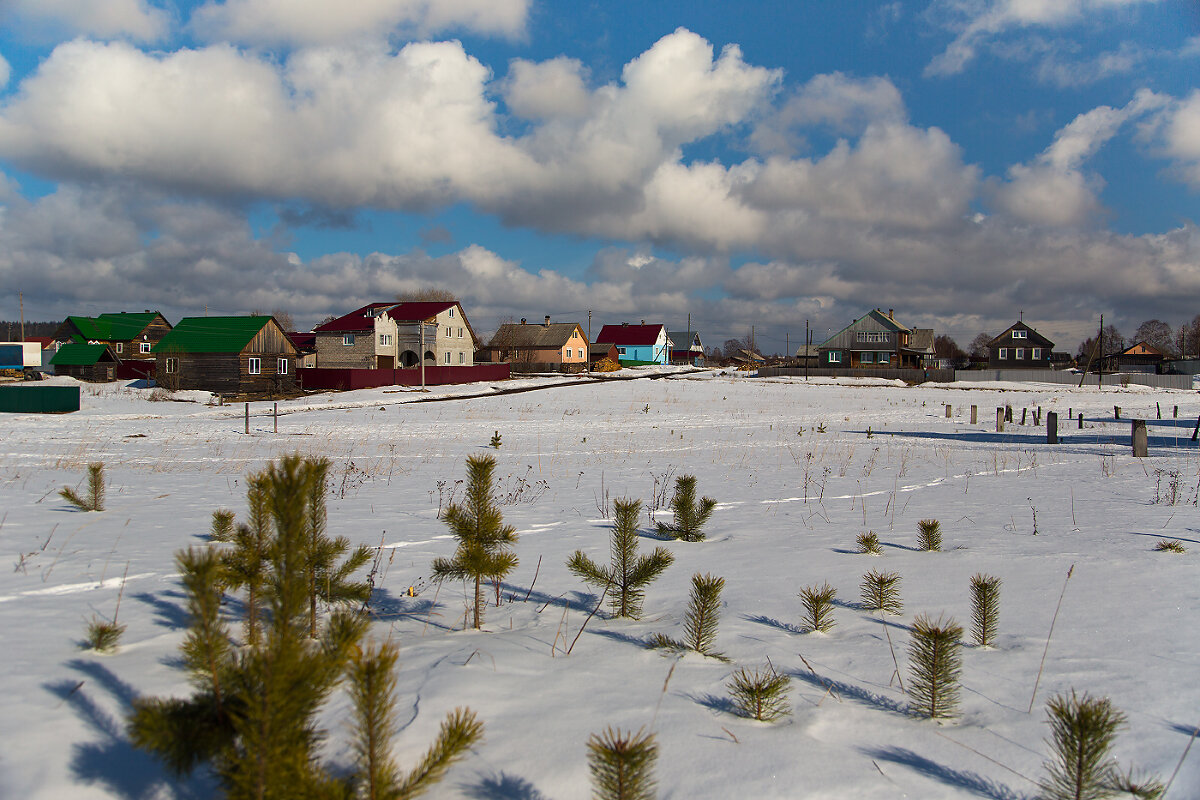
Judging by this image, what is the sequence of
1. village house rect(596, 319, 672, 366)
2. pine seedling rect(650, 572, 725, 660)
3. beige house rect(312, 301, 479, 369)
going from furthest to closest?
1. village house rect(596, 319, 672, 366)
2. beige house rect(312, 301, 479, 369)
3. pine seedling rect(650, 572, 725, 660)

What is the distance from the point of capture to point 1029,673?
3.38 meters

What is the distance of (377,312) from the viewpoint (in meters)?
56.8

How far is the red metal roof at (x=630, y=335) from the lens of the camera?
103 metres

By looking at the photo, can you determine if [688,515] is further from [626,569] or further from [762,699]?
[762,699]

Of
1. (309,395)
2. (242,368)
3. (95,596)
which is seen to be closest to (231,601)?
(95,596)

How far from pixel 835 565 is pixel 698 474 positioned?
7048 millimetres

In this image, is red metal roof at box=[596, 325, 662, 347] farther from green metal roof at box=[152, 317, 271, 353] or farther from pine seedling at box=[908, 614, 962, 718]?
pine seedling at box=[908, 614, 962, 718]

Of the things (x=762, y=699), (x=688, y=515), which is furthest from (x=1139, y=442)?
(x=762, y=699)

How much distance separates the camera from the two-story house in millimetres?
81062

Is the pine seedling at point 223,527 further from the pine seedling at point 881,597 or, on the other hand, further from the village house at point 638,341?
the village house at point 638,341

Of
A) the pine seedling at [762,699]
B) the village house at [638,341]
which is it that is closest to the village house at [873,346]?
the village house at [638,341]

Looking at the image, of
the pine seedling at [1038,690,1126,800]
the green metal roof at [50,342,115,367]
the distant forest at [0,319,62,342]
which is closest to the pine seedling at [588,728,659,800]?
the pine seedling at [1038,690,1126,800]

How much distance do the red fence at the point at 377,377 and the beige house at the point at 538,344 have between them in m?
30.1

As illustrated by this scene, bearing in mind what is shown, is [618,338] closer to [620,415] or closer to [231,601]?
[620,415]
